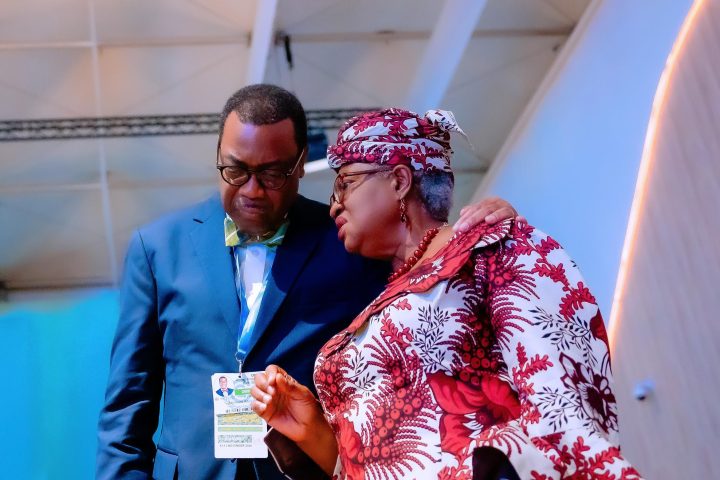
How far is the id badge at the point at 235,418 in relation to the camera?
1.96m

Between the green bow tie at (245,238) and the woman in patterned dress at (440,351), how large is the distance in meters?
0.36

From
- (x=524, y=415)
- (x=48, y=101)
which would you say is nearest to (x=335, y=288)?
(x=524, y=415)

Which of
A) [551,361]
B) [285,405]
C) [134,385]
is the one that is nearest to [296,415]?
[285,405]

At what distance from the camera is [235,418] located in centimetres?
197

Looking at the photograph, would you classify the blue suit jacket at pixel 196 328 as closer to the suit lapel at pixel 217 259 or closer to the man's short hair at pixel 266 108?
the suit lapel at pixel 217 259

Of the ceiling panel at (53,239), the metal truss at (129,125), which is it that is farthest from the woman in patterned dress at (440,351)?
the ceiling panel at (53,239)

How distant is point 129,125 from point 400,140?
5.39 metres

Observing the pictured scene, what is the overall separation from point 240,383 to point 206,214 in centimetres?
43

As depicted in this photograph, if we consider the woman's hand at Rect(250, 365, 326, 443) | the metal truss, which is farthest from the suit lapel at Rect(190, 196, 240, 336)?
the metal truss

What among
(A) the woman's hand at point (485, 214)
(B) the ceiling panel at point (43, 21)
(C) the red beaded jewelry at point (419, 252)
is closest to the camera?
(A) the woman's hand at point (485, 214)

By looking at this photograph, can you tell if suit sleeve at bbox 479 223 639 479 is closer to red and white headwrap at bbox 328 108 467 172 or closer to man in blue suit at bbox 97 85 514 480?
red and white headwrap at bbox 328 108 467 172

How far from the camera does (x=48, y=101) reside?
684 cm

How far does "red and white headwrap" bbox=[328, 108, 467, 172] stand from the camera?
1764 millimetres

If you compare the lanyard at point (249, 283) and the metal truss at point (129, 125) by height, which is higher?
the metal truss at point (129, 125)
